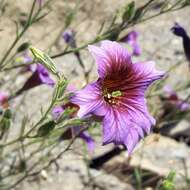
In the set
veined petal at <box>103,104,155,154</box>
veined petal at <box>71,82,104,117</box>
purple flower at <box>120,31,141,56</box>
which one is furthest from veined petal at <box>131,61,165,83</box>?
purple flower at <box>120,31,141,56</box>

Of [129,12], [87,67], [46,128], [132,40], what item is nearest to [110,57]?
[46,128]

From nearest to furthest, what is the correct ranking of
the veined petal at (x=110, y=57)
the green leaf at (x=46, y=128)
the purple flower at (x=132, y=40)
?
1. the veined petal at (x=110, y=57)
2. the green leaf at (x=46, y=128)
3. the purple flower at (x=132, y=40)

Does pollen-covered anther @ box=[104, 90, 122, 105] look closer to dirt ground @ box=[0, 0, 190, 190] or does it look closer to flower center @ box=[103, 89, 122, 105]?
flower center @ box=[103, 89, 122, 105]

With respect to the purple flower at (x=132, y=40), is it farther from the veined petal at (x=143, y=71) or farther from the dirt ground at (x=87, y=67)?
the veined petal at (x=143, y=71)

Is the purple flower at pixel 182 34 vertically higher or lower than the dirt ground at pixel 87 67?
higher

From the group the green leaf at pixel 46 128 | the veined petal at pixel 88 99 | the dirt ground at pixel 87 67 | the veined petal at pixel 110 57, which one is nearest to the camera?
the veined petal at pixel 88 99

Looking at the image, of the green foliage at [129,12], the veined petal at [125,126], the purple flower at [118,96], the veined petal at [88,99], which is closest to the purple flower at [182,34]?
the green foliage at [129,12]
